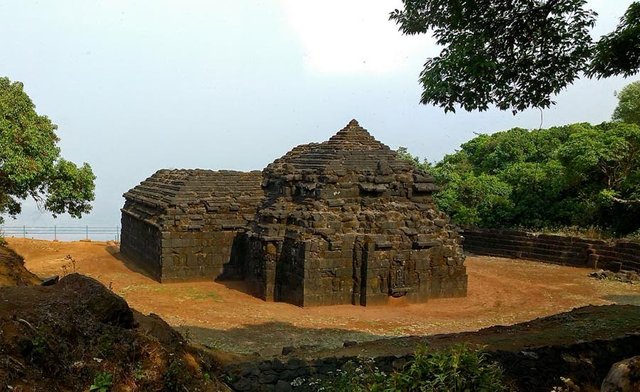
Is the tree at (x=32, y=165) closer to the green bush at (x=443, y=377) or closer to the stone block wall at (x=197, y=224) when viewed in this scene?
the stone block wall at (x=197, y=224)

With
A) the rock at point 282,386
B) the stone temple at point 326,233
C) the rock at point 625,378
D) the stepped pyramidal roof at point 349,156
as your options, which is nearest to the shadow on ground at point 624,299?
the stone temple at point 326,233

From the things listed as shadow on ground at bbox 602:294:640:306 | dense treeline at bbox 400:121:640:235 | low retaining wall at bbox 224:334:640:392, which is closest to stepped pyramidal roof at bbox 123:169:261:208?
shadow on ground at bbox 602:294:640:306

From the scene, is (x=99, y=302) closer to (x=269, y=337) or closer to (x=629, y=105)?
(x=269, y=337)

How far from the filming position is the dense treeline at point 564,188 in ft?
81.3

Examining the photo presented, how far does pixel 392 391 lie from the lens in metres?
5.55

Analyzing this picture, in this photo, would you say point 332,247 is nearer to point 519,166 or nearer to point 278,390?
point 278,390

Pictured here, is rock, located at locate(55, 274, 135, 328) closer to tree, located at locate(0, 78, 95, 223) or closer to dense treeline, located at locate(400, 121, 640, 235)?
tree, located at locate(0, 78, 95, 223)

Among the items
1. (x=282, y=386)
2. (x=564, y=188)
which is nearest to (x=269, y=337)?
(x=282, y=386)

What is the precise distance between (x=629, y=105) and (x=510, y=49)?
2844 cm

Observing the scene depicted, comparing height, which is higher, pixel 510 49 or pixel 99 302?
pixel 510 49

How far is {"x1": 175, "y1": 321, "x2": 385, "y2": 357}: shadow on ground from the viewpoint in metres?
10.8

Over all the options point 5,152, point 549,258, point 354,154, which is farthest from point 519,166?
point 5,152

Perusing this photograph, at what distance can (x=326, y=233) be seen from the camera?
15.2 meters

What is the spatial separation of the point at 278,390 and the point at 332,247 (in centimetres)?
874
